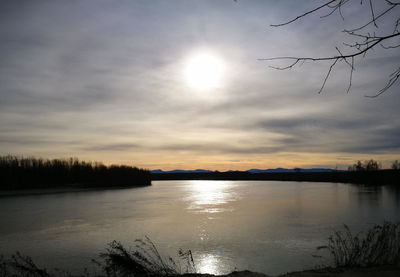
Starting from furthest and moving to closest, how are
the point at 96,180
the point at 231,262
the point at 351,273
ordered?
1. the point at 96,180
2. the point at 231,262
3. the point at 351,273

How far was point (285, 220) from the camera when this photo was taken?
21812 millimetres

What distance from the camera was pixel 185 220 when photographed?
22.4m

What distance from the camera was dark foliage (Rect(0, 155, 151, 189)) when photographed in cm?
7275

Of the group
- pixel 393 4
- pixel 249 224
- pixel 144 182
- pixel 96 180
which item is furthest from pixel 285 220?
pixel 144 182

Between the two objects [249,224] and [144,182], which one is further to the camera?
[144,182]

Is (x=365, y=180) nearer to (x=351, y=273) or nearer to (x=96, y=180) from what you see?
(x=96, y=180)

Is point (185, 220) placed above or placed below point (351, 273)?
below

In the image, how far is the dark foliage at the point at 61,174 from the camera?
239 ft

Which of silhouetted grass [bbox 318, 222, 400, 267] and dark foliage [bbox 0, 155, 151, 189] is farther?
dark foliage [bbox 0, 155, 151, 189]

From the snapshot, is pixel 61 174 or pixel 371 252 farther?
pixel 61 174

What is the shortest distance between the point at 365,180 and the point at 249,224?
9084 centimetres

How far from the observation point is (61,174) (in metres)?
86.3

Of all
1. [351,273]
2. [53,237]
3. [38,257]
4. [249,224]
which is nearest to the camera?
[351,273]

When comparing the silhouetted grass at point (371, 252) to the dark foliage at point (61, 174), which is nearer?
the silhouetted grass at point (371, 252)
